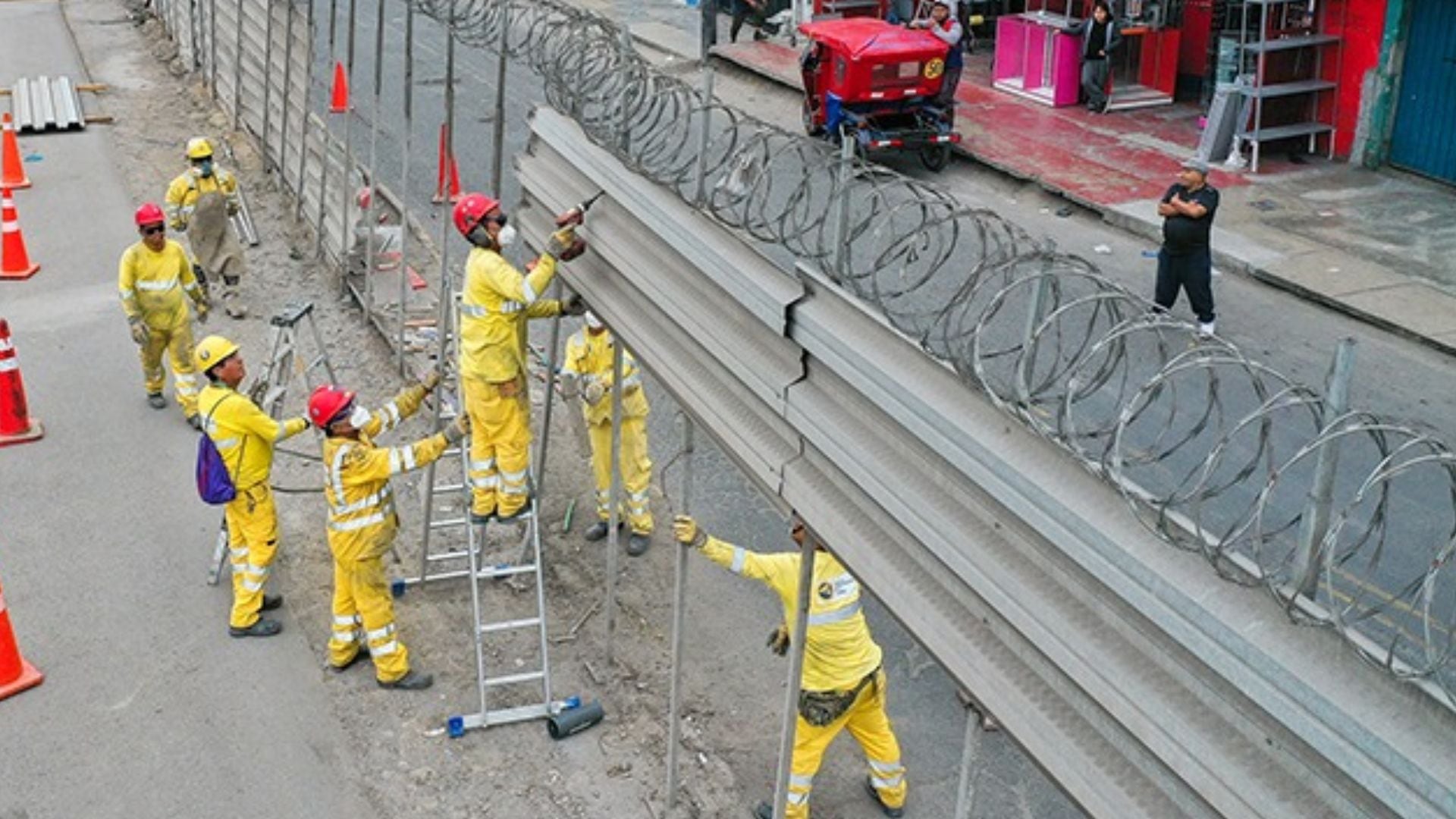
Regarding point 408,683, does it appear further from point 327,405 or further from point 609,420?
point 609,420

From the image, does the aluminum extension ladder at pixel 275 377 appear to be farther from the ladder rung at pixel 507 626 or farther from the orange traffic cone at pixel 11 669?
the ladder rung at pixel 507 626

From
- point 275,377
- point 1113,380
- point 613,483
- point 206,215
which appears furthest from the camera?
point 206,215

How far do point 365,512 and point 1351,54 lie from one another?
44.5 feet

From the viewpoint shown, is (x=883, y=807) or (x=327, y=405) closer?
(x=883, y=807)

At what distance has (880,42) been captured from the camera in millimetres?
18062

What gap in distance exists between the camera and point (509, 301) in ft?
30.1

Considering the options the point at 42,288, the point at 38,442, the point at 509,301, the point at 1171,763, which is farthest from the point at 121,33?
the point at 1171,763

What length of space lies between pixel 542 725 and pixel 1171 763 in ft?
16.5

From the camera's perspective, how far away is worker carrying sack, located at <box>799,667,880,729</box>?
289 inches

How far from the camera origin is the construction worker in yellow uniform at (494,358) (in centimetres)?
916

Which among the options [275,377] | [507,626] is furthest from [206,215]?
[507,626]

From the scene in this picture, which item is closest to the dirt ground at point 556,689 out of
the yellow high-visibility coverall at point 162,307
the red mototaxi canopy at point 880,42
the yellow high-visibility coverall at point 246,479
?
the yellow high-visibility coverall at point 246,479

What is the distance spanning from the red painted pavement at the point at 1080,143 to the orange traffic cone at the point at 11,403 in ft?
33.9

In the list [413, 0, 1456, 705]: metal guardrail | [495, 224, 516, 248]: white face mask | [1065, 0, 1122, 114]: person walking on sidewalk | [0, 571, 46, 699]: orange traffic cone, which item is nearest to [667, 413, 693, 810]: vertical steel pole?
[413, 0, 1456, 705]: metal guardrail
